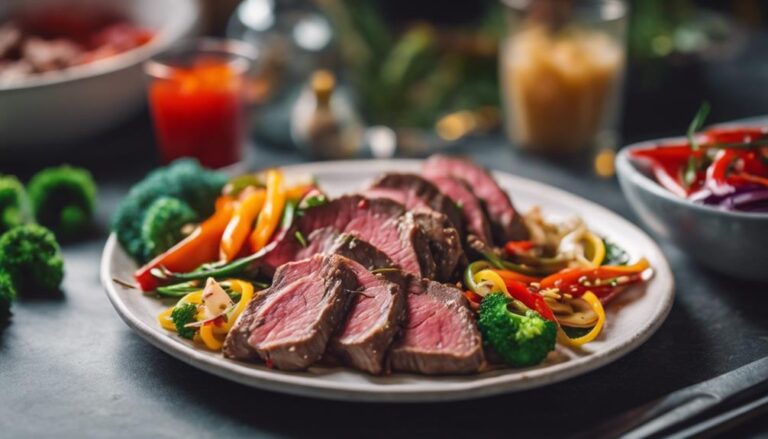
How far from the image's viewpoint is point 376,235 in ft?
10.5

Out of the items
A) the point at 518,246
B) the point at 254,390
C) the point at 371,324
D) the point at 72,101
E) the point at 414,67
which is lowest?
the point at 254,390

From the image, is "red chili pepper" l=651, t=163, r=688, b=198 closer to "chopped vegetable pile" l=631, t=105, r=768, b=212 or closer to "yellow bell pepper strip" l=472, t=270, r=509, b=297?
"chopped vegetable pile" l=631, t=105, r=768, b=212

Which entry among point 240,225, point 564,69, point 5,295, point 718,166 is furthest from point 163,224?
point 564,69

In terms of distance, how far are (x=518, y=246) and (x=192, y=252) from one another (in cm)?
125

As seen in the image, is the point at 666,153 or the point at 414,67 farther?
the point at 414,67

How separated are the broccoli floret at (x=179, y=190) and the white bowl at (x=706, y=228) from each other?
1740 millimetres

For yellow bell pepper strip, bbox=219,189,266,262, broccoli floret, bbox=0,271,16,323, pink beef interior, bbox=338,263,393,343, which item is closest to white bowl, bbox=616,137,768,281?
pink beef interior, bbox=338,263,393,343

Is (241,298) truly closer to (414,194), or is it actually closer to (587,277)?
(414,194)

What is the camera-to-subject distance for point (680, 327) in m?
3.27

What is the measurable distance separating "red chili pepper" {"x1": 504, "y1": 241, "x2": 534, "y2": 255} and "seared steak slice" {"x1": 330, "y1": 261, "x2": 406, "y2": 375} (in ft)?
2.17

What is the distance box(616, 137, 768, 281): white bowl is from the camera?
3188mm

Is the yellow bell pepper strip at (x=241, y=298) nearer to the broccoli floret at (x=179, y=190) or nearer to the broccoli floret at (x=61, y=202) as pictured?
the broccoli floret at (x=179, y=190)

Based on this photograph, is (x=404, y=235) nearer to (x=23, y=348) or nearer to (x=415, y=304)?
(x=415, y=304)

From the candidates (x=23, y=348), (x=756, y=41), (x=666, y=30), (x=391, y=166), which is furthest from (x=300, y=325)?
(x=756, y=41)
